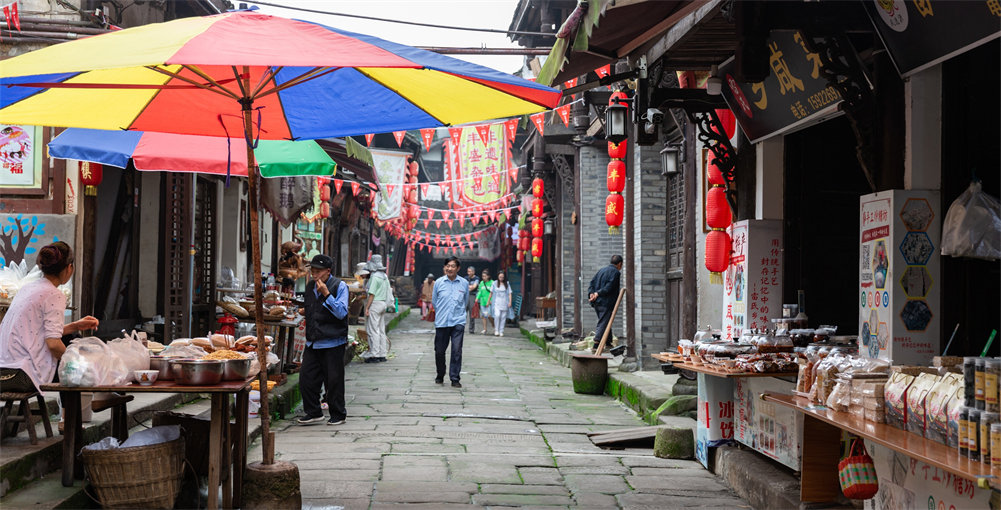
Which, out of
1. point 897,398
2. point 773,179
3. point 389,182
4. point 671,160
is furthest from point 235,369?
point 389,182

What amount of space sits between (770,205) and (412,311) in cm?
3548

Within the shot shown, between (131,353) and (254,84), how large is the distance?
2148mm

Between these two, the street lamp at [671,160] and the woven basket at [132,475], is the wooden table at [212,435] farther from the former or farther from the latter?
the street lamp at [671,160]

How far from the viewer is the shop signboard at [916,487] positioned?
3934 millimetres

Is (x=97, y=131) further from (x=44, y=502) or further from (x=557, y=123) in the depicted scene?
(x=557, y=123)

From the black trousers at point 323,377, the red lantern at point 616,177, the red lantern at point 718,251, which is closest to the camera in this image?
the red lantern at point 718,251

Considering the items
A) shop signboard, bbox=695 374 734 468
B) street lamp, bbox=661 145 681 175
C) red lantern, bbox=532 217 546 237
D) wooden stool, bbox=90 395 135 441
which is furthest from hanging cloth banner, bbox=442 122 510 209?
wooden stool, bbox=90 395 135 441

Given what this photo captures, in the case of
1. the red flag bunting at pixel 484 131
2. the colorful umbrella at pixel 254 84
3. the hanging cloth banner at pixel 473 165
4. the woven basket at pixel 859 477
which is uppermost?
the red flag bunting at pixel 484 131

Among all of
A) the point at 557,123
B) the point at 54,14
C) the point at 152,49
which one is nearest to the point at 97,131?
the point at 54,14

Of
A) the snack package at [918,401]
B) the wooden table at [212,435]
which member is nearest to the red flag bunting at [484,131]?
the wooden table at [212,435]

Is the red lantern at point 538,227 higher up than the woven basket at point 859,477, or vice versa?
the red lantern at point 538,227

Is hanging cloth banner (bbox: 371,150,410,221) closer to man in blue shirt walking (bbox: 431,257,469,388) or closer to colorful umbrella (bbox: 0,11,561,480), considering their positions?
man in blue shirt walking (bbox: 431,257,469,388)

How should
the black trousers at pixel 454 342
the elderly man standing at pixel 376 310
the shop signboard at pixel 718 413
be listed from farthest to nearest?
the elderly man standing at pixel 376 310
the black trousers at pixel 454 342
the shop signboard at pixel 718 413

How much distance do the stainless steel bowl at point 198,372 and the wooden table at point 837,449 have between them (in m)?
3.39
